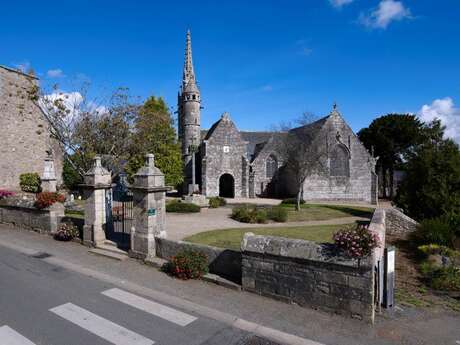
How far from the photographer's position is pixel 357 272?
5004mm

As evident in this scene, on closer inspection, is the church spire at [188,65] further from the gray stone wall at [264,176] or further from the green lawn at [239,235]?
the green lawn at [239,235]

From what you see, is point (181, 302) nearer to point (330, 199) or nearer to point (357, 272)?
point (357, 272)

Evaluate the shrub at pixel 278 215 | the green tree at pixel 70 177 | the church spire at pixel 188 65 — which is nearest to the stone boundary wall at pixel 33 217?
the shrub at pixel 278 215

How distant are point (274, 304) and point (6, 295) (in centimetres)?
539

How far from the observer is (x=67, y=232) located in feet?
34.6

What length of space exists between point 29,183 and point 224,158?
58.1ft

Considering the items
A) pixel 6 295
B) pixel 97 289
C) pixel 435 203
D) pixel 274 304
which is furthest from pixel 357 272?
pixel 435 203

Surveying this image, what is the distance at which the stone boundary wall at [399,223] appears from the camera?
12.8 metres

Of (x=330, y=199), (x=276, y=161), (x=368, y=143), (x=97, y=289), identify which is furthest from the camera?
(x=368, y=143)

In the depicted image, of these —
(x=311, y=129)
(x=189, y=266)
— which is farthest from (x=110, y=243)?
(x=311, y=129)

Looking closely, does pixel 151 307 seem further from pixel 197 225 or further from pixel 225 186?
pixel 225 186

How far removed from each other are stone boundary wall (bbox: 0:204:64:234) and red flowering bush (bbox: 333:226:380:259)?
10872 millimetres

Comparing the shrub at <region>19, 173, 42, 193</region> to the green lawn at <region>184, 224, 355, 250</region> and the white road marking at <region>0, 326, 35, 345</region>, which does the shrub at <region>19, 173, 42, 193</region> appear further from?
the white road marking at <region>0, 326, 35, 345</region>

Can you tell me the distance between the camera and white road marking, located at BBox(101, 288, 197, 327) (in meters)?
5.15
